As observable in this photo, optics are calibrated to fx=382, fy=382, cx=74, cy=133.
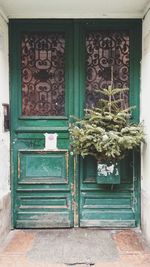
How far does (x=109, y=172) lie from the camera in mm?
4516

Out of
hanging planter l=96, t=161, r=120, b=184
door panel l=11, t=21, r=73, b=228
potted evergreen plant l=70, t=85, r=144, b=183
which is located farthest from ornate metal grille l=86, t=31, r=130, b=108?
hanging planter l=96, t=161, r=120, b=184

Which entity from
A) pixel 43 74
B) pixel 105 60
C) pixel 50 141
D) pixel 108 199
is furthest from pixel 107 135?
pixel 43 74

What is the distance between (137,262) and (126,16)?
2.79 meters

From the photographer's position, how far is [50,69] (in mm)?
4715

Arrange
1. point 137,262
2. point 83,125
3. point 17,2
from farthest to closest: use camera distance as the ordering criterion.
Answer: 1. point 83,125
2. point 17,2
3. point 137,262

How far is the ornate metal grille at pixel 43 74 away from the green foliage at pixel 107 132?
1.46 ft

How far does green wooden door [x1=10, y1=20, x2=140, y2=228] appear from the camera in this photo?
4.68m

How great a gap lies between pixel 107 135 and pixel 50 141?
2.68 ft

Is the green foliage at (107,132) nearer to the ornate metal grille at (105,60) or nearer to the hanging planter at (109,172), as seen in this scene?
the hanging planter at (109,172)

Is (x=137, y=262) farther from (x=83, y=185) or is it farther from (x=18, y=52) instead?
(x=18, y=52)

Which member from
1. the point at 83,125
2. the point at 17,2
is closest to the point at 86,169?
the point at 83,125

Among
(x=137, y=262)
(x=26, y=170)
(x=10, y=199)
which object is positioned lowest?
(x=137, y=262)

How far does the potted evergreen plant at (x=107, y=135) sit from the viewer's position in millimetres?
4196

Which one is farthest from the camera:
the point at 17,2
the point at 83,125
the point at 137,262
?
the point at 83,125
